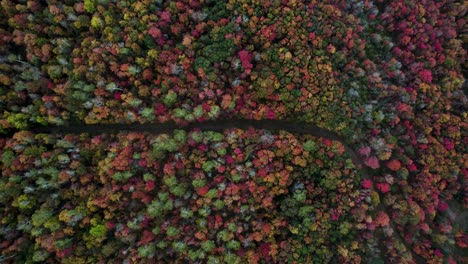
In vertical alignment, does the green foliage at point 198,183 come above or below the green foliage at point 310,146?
below

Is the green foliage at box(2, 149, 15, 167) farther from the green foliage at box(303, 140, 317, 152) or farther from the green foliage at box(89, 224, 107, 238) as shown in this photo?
the green foliage at box(303, 140, 317, 152)

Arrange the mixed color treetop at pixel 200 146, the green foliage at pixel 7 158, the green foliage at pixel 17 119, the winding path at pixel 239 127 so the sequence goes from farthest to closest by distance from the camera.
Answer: the winding path at pixel 239 127 < the green foliage at pixel 17 119 < the mixed color treetop at pixel 200 146 < the green foliage at pixel 7 158

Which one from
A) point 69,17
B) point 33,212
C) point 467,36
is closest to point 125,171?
point 33,212

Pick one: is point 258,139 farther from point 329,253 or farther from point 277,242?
point 329,253

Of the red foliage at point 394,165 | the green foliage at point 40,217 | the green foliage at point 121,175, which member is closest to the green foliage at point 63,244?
the green foliage at point 40,217

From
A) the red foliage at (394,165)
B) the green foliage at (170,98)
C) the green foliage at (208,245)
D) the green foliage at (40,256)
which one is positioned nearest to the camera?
the green foliage at (40,256)

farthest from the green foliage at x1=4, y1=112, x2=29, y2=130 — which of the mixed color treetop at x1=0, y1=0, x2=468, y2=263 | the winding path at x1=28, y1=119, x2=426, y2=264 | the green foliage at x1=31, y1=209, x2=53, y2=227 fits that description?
the green foliage at x1=31, y1=209, x2=53, y2=227

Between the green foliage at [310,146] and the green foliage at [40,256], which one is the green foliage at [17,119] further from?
the green foliage at [310,146]
